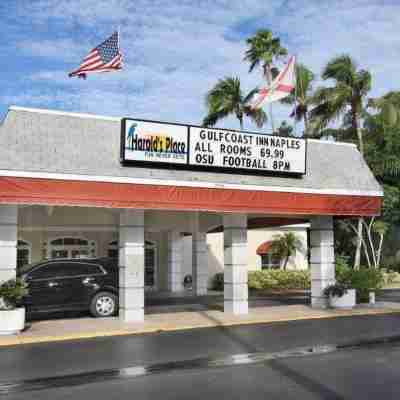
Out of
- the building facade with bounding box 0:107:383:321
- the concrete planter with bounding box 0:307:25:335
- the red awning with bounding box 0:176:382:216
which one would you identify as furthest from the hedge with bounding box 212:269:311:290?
the concrete planter with bounding box 0:307:25:335

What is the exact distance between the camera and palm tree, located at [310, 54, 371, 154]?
30622 millimetres

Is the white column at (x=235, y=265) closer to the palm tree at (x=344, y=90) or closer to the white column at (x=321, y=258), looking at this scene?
the white column at (x=321, y=258)

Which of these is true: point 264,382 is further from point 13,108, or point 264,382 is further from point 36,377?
point 13,108

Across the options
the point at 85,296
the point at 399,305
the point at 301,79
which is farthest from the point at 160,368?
the point at 301,79

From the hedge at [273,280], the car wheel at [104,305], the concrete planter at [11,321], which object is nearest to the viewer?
the concrete planter at [11,321]

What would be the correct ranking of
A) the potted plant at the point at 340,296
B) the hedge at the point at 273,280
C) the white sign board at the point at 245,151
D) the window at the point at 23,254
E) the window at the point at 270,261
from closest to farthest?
the white sign board at the point at 245,151
the potted plant at the point at 340,296
the window at the point at 23,254
the hedge at the point at 273,280
the window at the point at 270,261

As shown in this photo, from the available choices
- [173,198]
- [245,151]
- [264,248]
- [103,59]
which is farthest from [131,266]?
[264,248]

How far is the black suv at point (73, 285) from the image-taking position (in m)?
17.1

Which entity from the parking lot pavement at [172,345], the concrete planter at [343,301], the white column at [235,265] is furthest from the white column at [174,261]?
the parking lot pavement at [172,345]

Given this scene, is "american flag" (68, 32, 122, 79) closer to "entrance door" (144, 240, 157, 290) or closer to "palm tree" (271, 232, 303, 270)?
"entrance door" (144, 240, 157, 290)

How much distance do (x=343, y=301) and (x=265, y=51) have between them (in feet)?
68.6

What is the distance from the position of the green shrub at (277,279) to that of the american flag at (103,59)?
60.3ft

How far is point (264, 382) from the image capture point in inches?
364

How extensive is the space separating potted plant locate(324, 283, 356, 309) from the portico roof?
2689mm
